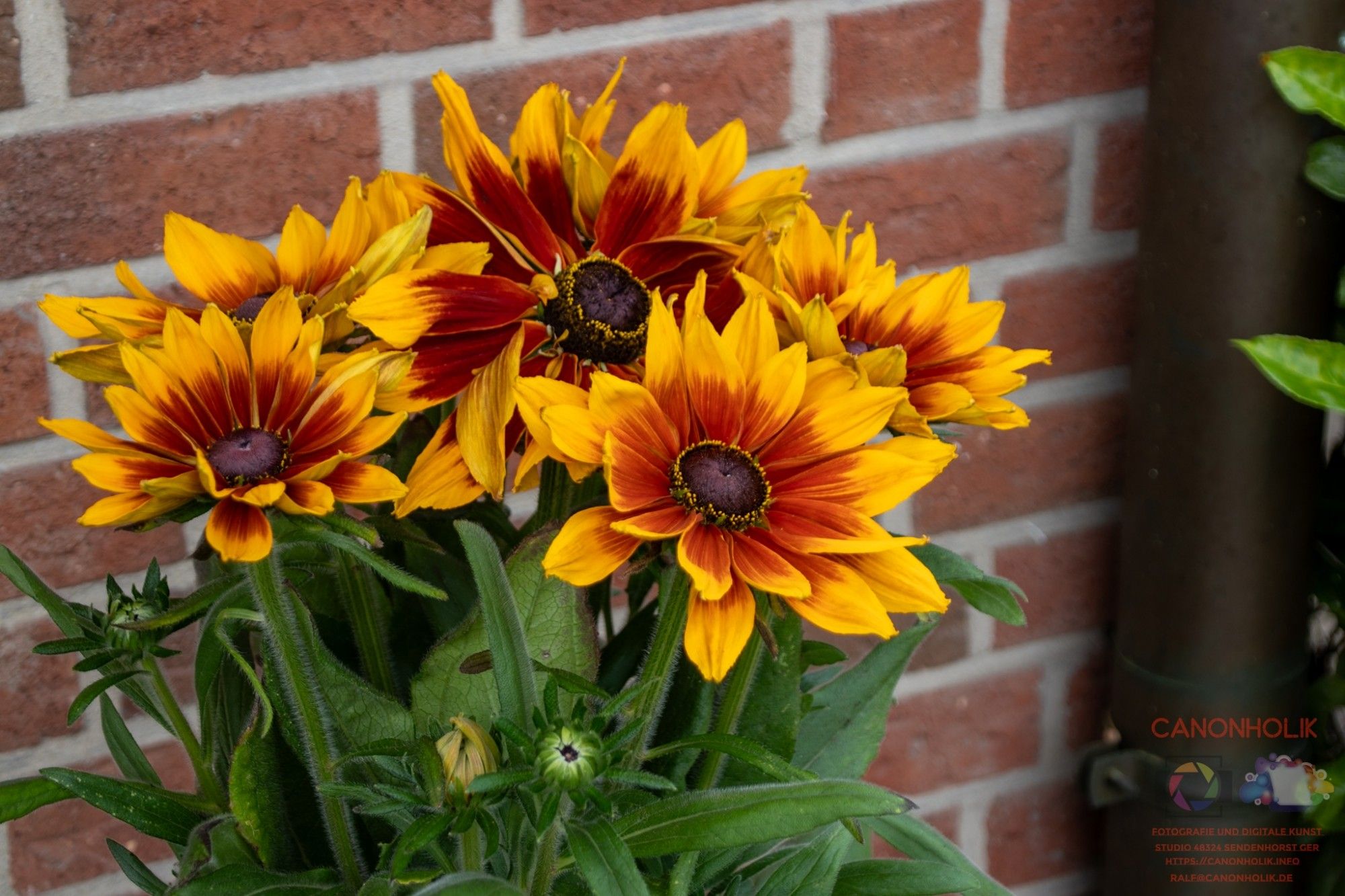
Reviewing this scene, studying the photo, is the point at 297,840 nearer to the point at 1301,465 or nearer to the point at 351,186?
the point at 351,186

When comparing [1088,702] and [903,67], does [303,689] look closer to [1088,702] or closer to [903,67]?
[903,67]

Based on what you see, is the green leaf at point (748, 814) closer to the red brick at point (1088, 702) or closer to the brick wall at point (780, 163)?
the brick wall at point (780, 163)

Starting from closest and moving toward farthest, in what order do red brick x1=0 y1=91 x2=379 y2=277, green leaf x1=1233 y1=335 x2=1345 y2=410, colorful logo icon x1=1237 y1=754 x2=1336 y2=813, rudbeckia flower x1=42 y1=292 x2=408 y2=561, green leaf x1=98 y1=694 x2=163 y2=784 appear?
1. rudbeckia flower x1=42 y1=292 x2=408 y2=561
2. green leaf x1=98 y1=694 x2=163 y2=784
3. red brick x1=0 y1=91 x2=379 y2=277
4. green leaf x1=1233 y1=335 x2=1345 y2=410
5. colorful logo icon x1=1237 y1=754 x2=1336 y2=813

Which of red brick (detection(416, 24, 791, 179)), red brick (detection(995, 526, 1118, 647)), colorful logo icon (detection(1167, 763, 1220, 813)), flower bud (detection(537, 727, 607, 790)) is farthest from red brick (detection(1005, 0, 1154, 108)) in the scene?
flower bud (detection(537, 727, 607, 790))

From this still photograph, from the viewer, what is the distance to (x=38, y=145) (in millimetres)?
500

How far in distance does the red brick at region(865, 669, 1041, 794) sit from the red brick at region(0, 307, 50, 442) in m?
0.46

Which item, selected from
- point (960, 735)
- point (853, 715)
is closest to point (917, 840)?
point (853, 715)

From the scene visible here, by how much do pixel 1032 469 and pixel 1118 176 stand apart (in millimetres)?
163

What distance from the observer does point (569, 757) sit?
29 cm

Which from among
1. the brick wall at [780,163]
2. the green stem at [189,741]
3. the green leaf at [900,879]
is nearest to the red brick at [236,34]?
the brick wall at [780,163]

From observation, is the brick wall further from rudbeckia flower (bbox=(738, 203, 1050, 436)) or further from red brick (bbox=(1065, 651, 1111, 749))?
rudbeckia flower (bbox=(738, 203, 1050, 436))

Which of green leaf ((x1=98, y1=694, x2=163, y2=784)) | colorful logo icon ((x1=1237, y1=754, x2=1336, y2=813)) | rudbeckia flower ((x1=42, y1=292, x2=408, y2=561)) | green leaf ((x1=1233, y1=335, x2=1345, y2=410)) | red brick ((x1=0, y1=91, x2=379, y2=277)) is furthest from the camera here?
colorful logo icon ((x1=1237, y1=754, x2=1336, y2=813))

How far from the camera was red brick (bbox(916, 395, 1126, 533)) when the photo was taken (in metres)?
0.71

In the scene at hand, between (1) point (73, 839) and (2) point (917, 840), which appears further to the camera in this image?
(1) point (73, 839)
